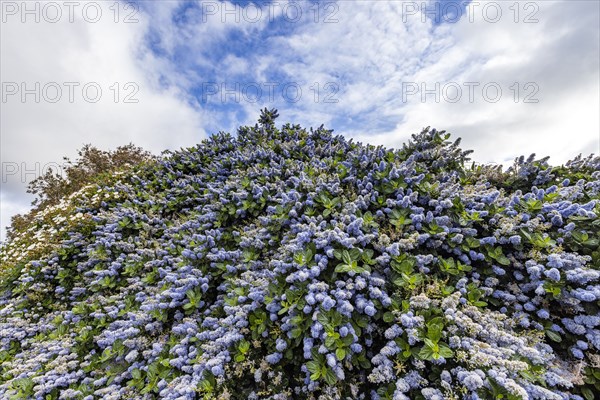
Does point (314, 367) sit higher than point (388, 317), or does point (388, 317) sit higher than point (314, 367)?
point (388, 317)

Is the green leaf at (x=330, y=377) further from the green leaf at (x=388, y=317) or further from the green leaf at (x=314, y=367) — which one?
the green leaf at (x=388, y=317)

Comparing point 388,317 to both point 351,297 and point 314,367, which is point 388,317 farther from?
point 314,367

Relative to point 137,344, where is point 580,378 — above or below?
above

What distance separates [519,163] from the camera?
4.34 m

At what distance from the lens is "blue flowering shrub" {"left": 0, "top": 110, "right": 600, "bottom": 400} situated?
234 cm

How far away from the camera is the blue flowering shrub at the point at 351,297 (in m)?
2.34

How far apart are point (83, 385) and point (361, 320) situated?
3175mm

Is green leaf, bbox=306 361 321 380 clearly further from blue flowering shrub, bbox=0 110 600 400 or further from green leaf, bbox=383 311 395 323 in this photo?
green leaf, bbox=383 311 395 323

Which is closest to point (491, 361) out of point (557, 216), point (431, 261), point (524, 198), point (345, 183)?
point (431, 261)

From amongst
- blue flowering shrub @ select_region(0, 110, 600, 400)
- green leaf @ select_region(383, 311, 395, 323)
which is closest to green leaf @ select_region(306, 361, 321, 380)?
blue flowering shrub @ select_region(0, 110, 600, 400)

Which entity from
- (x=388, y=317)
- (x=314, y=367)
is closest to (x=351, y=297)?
(x=388, y=317)

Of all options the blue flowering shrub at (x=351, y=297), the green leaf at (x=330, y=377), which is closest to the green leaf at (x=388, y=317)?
the blue flowering shrub at (x=351, y=297)

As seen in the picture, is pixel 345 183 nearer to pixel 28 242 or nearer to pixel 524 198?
pixel 524 198

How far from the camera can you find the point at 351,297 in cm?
261
